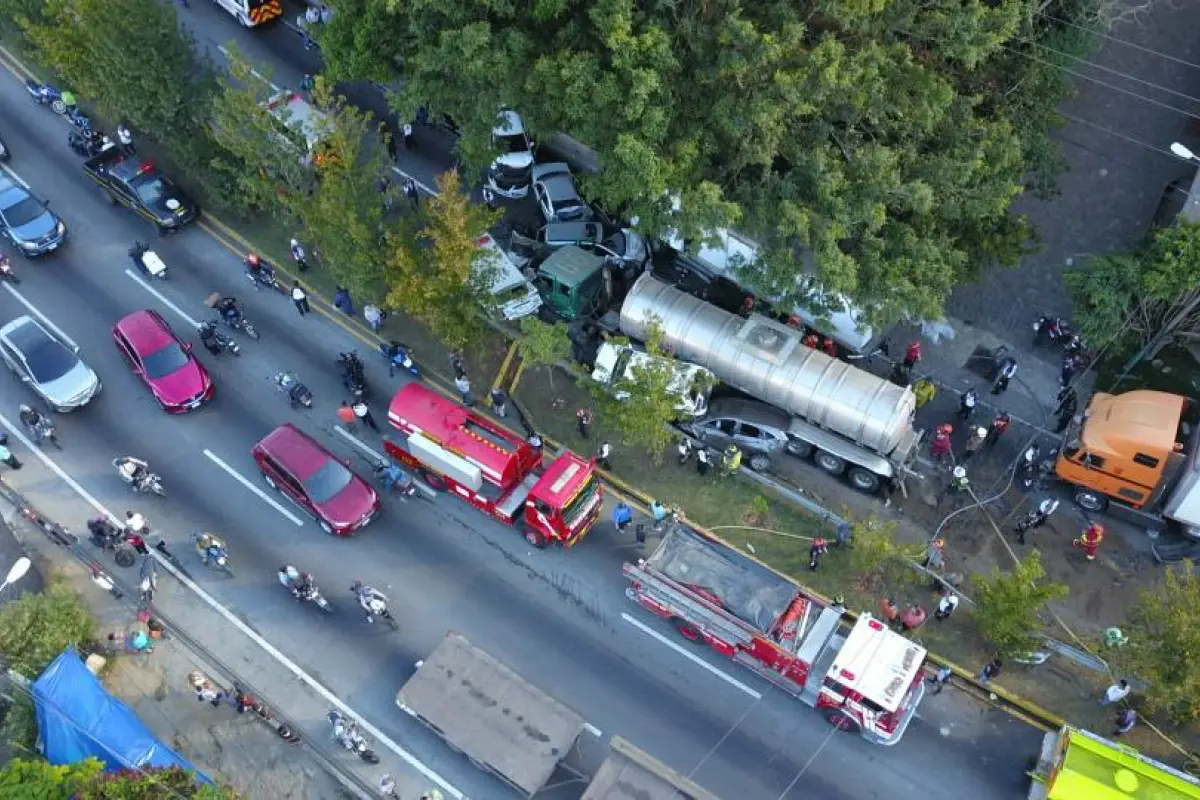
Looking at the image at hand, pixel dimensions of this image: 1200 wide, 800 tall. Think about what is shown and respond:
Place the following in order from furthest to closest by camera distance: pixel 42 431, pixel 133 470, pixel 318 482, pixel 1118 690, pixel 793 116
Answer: pixel 42 431
pixel 133 470
pixel 318 482
pixel 793 116
pixel 1118 690

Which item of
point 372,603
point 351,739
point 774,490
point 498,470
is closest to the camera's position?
point 351,739

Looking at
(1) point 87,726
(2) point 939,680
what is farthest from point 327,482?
(2) point 939,680

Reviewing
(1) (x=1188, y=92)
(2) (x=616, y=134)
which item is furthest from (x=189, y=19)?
(1) (x=1188, y=92)

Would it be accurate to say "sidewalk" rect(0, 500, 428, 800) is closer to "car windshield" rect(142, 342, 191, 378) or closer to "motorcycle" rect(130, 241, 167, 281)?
"car windshield" rect(142, 342, 191, 378)

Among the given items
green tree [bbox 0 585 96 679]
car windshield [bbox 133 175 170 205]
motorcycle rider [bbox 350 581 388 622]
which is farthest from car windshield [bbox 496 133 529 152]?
green tree [bbox 0 585 96 679]

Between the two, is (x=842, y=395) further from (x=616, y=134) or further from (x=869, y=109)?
(x=616, y=134)

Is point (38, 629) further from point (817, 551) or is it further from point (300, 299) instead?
point (817, 551)
